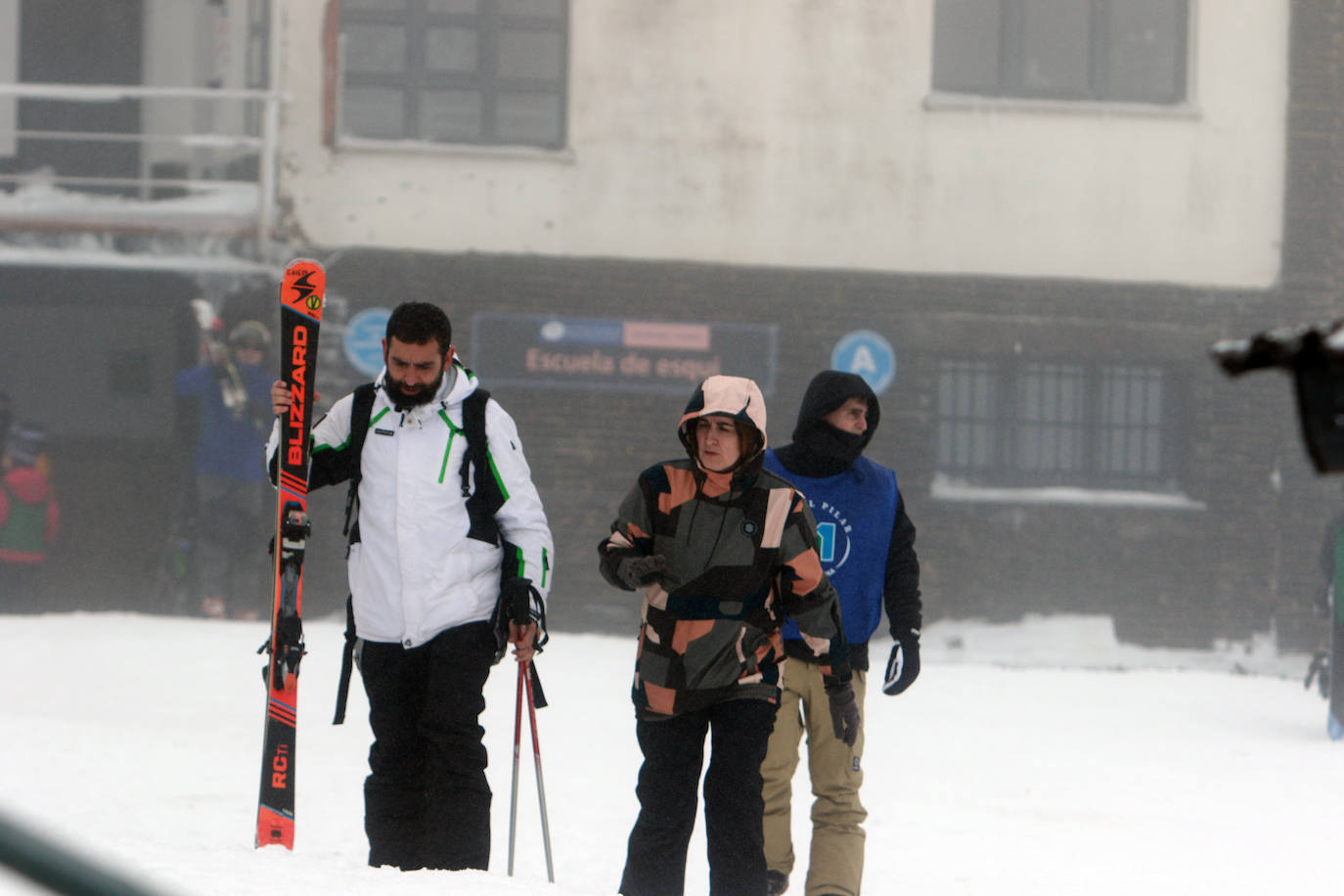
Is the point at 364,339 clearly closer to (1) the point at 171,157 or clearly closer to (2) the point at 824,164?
(1) the point at 171,157

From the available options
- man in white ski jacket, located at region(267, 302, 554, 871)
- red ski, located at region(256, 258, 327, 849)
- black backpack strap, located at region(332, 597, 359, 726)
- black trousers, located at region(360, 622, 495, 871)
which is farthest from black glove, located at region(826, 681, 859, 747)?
red ski, located at region(256, 258, 327, 849)

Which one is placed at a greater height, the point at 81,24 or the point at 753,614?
the point at 81,24

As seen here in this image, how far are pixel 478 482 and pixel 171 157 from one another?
34.8ft

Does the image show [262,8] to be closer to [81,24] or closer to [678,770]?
[81,24]

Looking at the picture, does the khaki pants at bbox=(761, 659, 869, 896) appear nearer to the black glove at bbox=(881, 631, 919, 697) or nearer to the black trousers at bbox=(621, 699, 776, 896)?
the black glove at bbox=(881, 631, 919, 697)

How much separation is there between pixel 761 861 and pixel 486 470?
1.23 meters

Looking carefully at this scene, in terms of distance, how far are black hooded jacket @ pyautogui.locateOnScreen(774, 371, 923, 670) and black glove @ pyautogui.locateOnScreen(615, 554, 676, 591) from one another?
0.82 meters

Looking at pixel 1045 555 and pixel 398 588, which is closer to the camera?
pixel 398 588

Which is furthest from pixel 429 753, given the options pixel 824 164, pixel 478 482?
pixel 824 164

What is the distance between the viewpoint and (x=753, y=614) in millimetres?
4223

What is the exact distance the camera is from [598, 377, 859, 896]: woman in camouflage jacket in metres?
4.17

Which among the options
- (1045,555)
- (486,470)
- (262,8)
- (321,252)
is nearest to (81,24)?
(262,8)

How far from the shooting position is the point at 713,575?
13.7 ft

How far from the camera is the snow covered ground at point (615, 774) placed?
220 inches
